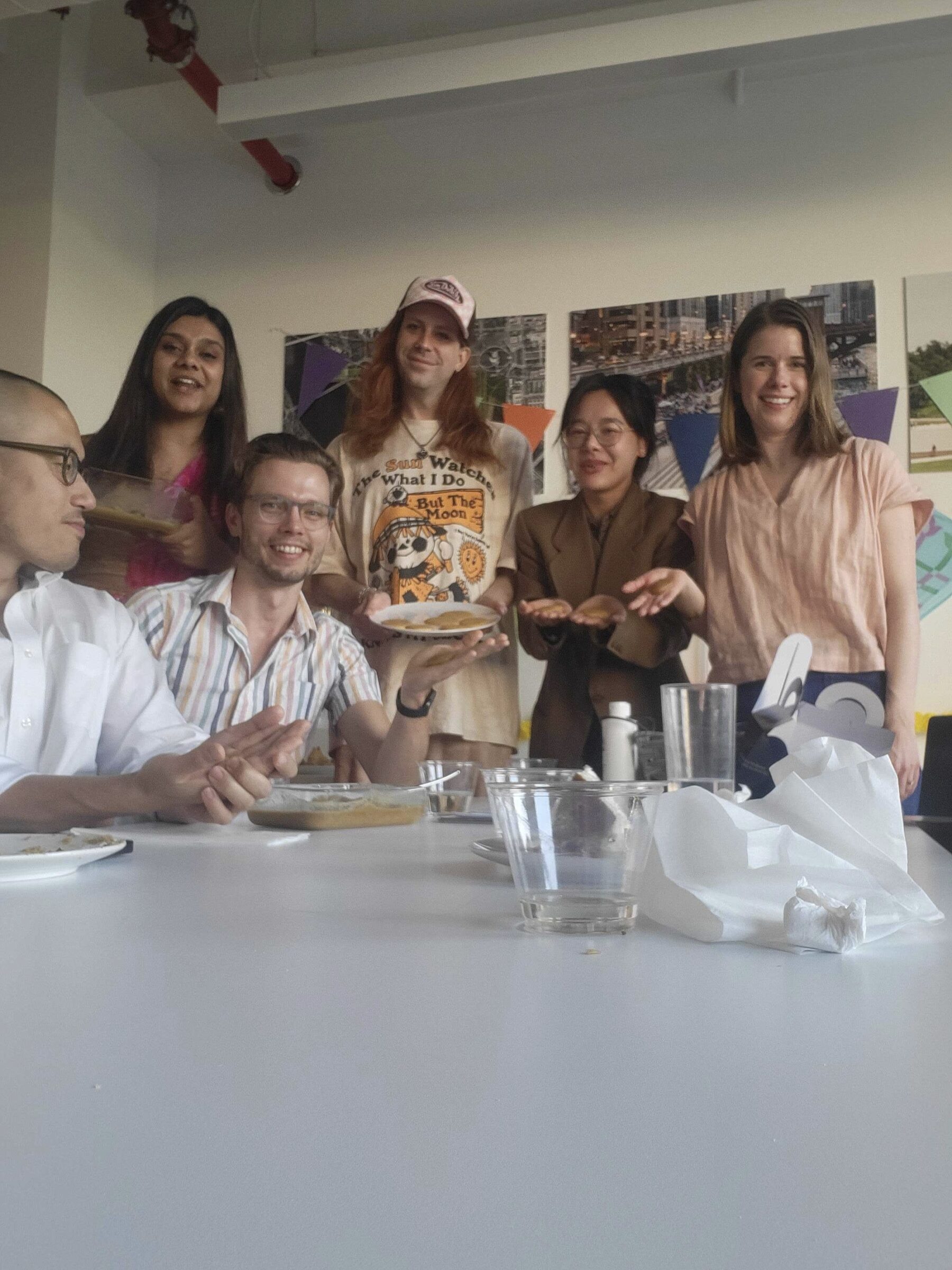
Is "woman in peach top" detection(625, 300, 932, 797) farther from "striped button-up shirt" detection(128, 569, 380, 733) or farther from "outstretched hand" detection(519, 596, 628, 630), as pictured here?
"striped button-up shirt" detection(128, 569, 380, 733)

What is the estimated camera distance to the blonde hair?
2562 mm

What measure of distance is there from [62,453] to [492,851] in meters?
1.24

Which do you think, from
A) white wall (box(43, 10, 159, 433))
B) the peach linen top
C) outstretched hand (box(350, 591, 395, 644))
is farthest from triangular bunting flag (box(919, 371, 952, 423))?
white wall (box(43, 10, 159, 433))

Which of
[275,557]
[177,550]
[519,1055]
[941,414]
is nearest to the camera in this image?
[519,1055]

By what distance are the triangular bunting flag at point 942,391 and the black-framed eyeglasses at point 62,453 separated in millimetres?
2212

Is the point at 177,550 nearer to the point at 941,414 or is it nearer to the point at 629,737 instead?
the point at 629,737

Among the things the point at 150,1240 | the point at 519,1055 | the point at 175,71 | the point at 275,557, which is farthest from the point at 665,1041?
Result: the point at 175,71

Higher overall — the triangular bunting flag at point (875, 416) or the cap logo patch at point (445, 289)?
the cap logo patch at point (445, 289)

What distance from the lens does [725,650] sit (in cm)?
255

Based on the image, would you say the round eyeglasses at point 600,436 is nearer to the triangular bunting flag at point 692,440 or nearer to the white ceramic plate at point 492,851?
the triangular bunting flag at point 692,440

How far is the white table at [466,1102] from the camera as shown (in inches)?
8.6

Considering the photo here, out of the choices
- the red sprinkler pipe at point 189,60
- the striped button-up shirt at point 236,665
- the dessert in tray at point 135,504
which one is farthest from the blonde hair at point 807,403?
the red sprinkler pipe at point 189,60

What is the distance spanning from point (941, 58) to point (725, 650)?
1.80 m

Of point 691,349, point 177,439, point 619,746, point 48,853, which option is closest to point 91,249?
point 177,439
